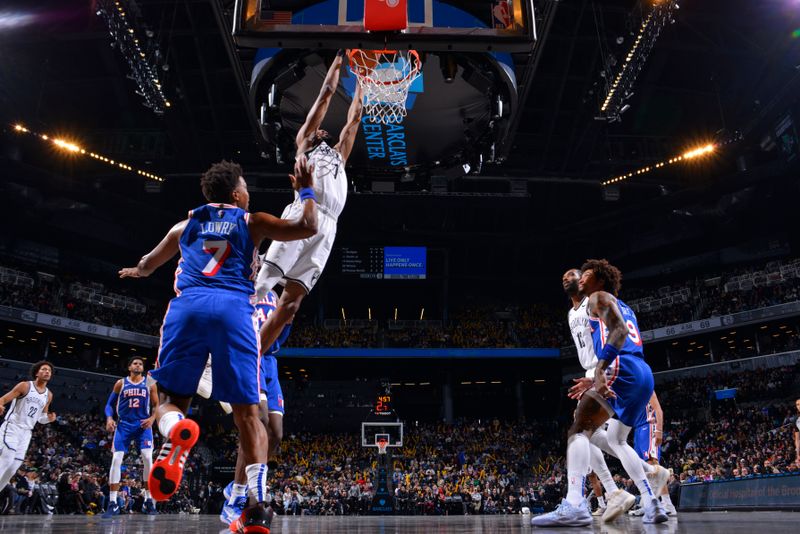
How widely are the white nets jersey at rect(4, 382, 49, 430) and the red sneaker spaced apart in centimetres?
634

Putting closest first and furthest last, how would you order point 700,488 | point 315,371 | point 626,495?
1. point 626,495
2. point 700,488
3. point 315,371

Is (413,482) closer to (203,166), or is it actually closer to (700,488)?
(700,488)

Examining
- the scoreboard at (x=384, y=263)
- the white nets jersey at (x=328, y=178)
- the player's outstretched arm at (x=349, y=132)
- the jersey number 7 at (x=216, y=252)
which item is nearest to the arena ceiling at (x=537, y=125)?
the scoreboard at (x=384, y=263)

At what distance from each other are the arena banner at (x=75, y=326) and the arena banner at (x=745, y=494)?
81.2 ft

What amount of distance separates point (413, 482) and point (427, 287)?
13.3 meters

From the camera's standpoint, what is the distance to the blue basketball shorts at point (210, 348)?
345 centimetres

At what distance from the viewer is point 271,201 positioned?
87.4 ft

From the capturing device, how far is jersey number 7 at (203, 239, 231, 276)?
370 centimetres

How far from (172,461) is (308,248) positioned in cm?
285

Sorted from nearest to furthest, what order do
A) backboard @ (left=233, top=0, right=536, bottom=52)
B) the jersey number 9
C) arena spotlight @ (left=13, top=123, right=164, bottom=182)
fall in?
the jersey number 9 < backboard @ (left=233, top=0, right=536, bottom=52) < arena spotlight @ (left=13, top=123, right=164, bottom=182)

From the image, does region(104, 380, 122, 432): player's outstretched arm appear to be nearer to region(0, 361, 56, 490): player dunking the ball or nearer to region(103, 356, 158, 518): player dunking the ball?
region(103, 356, 158, 518): player dunking the ball

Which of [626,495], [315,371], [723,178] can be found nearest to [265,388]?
[626,495]

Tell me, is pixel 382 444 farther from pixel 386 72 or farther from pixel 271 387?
pixel 271 387

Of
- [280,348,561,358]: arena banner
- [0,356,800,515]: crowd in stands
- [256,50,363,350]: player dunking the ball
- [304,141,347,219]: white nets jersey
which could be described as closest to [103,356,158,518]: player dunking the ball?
[256,50,363,350]: player dunking the ball
